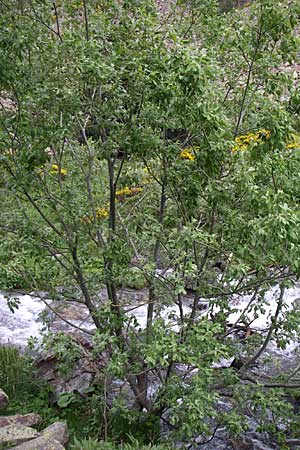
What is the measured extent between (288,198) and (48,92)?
6.06 feet

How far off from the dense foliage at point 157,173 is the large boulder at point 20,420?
1.84 ft

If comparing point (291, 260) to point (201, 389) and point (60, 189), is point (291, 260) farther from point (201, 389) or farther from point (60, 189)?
point (60, 189)

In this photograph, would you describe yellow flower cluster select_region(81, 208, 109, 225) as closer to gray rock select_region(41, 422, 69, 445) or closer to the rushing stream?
the rushing stream

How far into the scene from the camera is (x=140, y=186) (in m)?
5.64

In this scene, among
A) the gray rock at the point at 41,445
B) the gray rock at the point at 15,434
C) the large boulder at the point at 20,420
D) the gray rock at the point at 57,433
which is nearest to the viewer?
the gray rock at the point at 41,445

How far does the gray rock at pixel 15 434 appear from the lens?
426cm

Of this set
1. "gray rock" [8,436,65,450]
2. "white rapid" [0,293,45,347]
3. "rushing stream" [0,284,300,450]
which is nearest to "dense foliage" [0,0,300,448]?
"rushing stream" [0,284,300,450]

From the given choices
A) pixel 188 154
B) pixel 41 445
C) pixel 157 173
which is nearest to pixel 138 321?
pixel 157 173

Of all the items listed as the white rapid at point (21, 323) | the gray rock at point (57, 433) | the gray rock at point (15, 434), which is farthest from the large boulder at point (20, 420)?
the white rapid at point (21, 323)

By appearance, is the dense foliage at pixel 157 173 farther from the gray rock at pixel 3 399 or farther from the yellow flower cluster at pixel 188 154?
the gray rock at pixel 3 399

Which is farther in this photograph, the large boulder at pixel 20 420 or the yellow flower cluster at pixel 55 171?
the yellow flower cluster at pixel 55 171

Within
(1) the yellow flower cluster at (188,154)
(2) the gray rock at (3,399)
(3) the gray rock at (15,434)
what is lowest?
(3) the gray rock at (15,434)

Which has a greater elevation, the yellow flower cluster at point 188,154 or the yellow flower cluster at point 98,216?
the yellow flower cluster at point 188,154

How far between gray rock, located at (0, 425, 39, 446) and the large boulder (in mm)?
121
